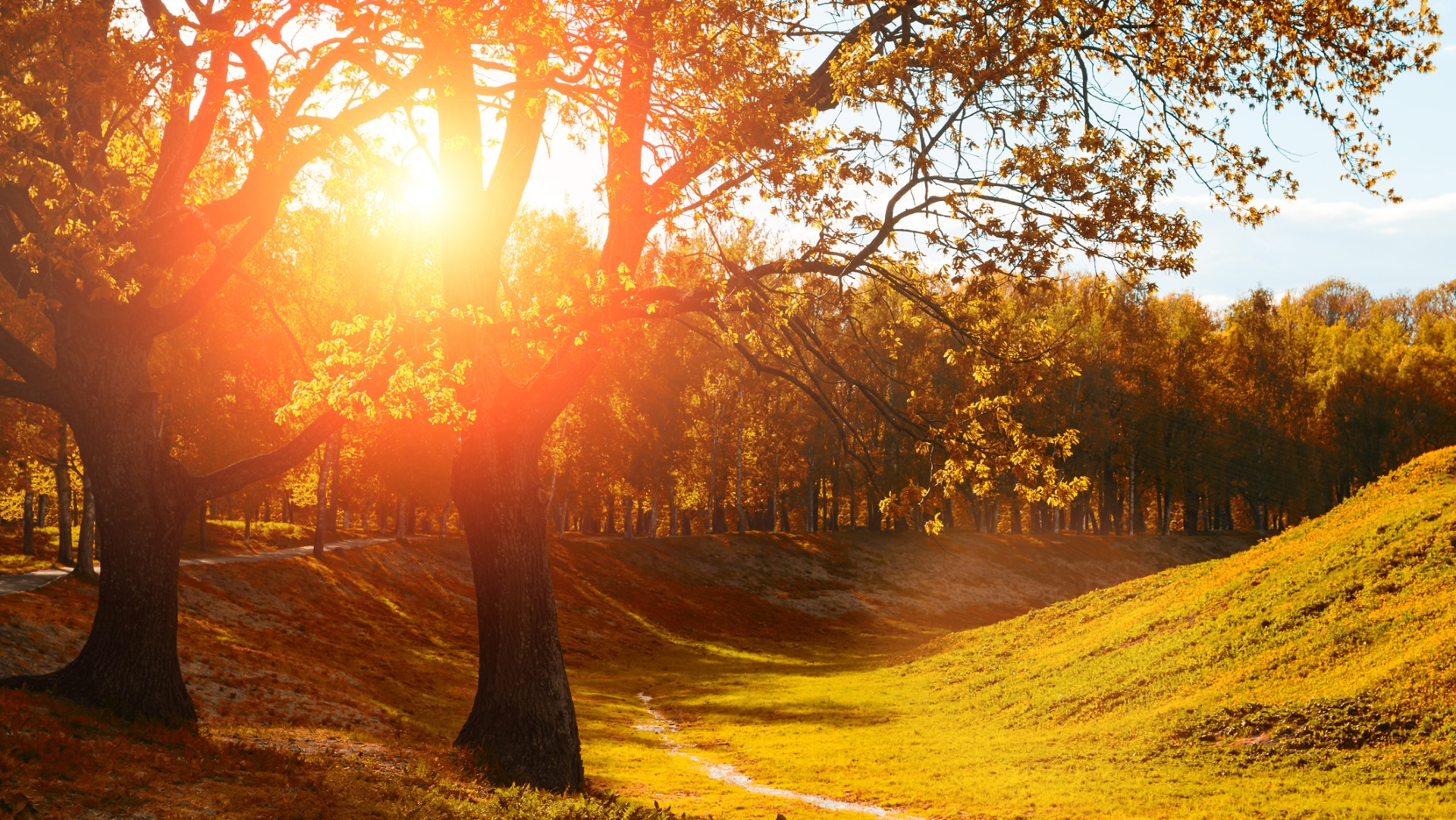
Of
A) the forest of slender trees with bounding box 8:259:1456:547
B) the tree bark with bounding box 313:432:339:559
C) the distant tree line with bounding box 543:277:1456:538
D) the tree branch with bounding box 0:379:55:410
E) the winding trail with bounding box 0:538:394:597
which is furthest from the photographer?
the distant tree line with bounding box 543:277:1456:538

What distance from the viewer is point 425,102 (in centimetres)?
1623

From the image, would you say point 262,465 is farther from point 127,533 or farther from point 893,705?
point 893,705

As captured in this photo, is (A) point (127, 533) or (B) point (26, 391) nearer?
(A) point (127, 533)

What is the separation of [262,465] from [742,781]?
39.2 feet

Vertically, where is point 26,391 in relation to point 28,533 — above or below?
above

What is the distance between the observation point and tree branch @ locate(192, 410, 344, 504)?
16.7 m

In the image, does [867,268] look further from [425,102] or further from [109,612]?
[109,612]

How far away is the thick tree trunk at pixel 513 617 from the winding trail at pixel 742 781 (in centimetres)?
478

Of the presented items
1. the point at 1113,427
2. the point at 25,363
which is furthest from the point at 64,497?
the point at 1113,427

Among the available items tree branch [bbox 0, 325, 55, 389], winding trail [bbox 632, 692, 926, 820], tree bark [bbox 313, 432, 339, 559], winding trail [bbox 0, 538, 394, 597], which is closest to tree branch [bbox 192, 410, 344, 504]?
winding trail [bbox 0, 538, 394, 597]

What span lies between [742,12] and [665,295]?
4.99 meters

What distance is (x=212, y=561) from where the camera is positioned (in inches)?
1495

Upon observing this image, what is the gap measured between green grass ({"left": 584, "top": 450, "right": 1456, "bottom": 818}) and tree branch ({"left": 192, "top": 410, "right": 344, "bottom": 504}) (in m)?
9.39

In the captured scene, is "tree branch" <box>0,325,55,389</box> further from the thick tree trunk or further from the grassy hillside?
the thick tree trunk
